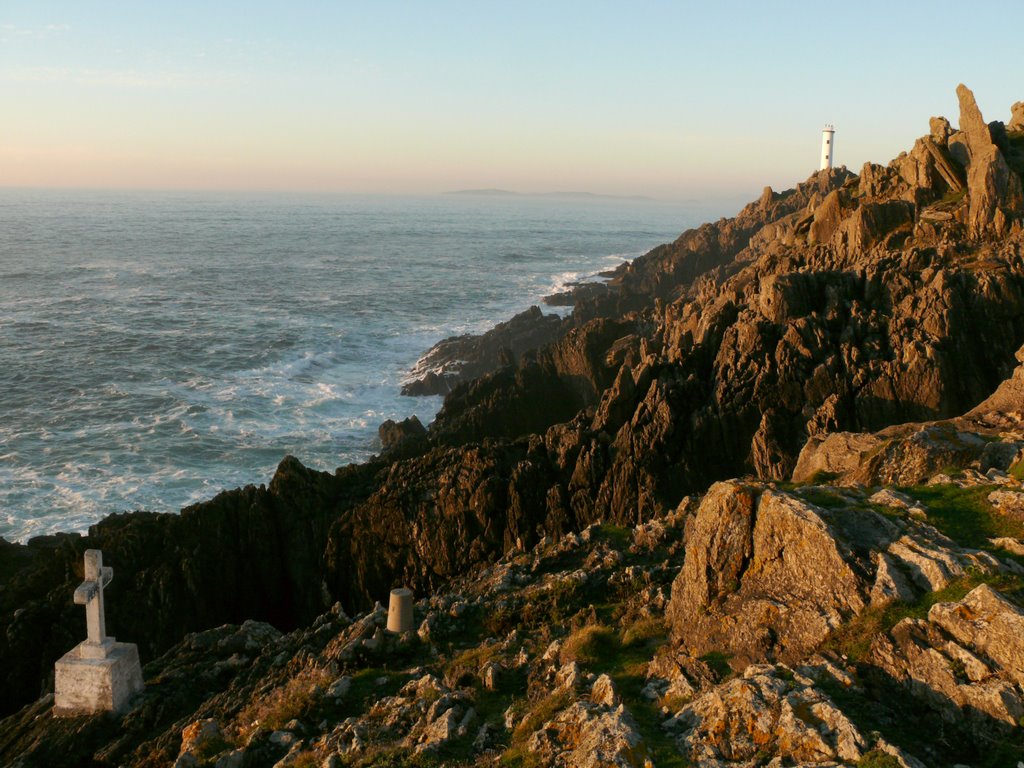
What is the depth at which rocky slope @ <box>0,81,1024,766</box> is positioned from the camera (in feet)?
35.4

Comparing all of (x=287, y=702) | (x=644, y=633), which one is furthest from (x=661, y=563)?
(x=287, y=702)

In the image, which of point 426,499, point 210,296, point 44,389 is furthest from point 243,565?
point 210,296

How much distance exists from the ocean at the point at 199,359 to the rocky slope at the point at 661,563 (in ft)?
28.2

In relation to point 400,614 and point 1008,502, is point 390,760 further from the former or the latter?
point 1008,502

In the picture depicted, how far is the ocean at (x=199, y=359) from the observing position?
43.2 meters

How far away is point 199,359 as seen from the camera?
68188 mm

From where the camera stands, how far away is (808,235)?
170ft

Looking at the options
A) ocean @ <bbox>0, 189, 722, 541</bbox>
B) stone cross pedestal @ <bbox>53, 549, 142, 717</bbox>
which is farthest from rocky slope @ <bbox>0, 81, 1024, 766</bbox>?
ocean @ <bbox>0, 189, 722, 541</bbox>

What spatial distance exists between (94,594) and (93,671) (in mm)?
1566

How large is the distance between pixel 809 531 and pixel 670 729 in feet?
12.1

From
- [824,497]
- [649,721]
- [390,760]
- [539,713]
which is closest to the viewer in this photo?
[649,721]

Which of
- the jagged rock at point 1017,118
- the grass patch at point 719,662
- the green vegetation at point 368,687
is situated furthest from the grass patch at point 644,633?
the jagged rock at point 1017,118

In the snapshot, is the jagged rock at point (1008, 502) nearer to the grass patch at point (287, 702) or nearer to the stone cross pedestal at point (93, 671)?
the grass patch at point (287, 702)

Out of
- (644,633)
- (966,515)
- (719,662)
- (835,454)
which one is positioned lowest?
(644,633)
